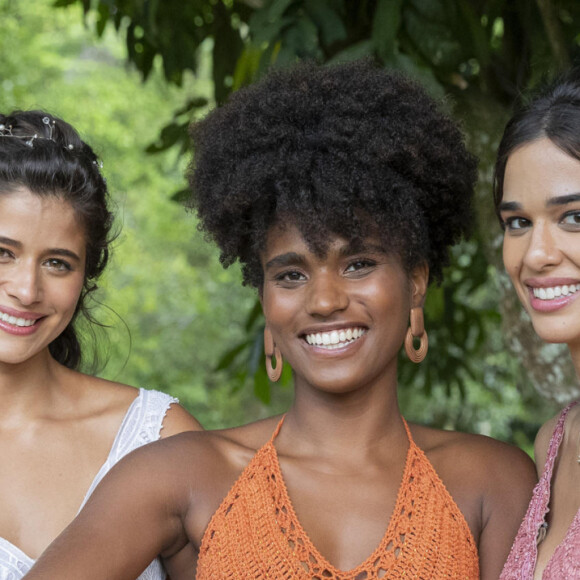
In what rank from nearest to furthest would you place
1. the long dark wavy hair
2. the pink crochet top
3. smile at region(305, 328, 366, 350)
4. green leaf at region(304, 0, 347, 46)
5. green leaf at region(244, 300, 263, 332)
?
the pink crochet top, smile at region(305, 328, 366, 350), the long dark wavy hair, green leaf at region(304, 0, 347, 46), green leaf at region(244, 300, 263, 332)

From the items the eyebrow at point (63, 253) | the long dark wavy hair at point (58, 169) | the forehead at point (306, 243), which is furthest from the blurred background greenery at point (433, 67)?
the forehead at point (306, 243)

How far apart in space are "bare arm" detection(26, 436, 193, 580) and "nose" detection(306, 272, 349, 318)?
51 centimetres

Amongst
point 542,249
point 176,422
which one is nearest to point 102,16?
point 176,422

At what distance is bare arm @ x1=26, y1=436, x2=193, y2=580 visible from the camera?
7.93 feet

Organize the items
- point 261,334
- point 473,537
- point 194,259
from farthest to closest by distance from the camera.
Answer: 1. point 194,259
2. point 261,334
3. point 473,537

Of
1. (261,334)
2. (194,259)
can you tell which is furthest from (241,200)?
(194,259)

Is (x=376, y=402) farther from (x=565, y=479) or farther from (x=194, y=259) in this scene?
(x=194, y=259)

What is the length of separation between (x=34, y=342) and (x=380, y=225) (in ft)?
3.93

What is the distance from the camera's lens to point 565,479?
2.71 metres

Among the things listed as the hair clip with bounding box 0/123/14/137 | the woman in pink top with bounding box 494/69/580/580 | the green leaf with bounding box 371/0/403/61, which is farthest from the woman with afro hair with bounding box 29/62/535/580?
the hair clip with bounding box 0/123/14/137

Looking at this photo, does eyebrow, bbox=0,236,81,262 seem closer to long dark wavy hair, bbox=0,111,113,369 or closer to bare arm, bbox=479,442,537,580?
long dark wavy hair, bbox=0,111,113,369

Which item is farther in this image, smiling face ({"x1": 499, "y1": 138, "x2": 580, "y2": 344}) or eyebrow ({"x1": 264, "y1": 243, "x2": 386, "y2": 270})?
eyebrow ({"x1": 264, "y1": 243, "x2": 386, "y2": 270})

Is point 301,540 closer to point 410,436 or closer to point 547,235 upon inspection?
point 410,436

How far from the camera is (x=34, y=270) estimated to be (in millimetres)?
3078
